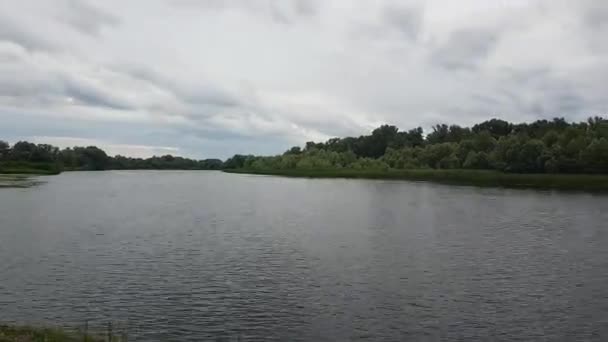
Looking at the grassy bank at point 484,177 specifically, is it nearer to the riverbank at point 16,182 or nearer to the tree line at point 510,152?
the tree line at point 510,152

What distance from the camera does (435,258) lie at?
92.3 ft

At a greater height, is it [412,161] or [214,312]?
[412,161]

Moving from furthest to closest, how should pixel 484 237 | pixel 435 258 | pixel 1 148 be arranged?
pixel 1 148, pixel 484 237, pixel 435 258

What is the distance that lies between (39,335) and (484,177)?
4574 inches

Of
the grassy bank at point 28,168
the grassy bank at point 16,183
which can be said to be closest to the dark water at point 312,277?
the grassy bank at point 16,183

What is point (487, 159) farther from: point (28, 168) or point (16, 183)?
point (28, 168)

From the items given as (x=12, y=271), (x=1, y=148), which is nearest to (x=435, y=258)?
(x=12, y=271)

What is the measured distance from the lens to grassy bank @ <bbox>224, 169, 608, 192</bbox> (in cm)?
9762

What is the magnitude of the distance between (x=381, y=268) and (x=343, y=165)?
161029 millimetres

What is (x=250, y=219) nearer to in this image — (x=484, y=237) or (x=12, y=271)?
(x=484, y=237)

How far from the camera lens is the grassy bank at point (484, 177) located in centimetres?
9762

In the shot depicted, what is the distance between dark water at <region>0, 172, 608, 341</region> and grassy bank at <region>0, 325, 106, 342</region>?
1.65 meters

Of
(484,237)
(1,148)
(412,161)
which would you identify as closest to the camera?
(484,237)

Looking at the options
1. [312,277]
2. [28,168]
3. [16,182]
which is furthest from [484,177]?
[28,168]
